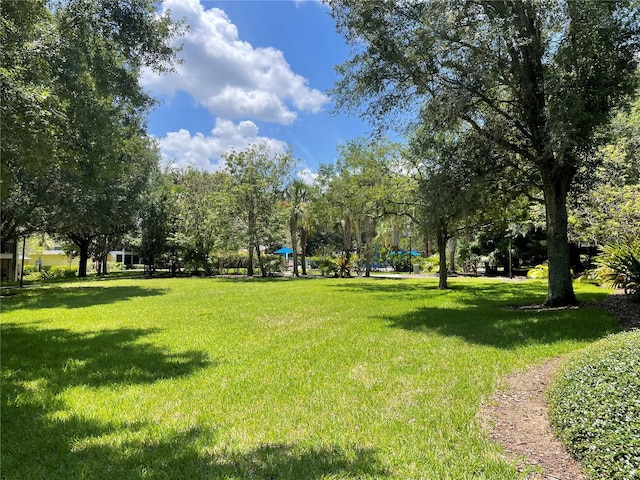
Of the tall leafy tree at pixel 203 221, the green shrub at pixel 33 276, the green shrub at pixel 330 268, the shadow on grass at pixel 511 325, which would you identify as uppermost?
the tall leafy tree at pixel 203 221

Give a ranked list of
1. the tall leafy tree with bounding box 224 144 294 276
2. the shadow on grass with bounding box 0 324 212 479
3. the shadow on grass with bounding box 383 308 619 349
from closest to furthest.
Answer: the shadow on grass with bounding box 0 324 212 479 < the shadow on grass with bounding box 383 308 619 349 < the tall leafy tree with bounding box 224 144 294 276

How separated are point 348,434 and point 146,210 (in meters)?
30.3

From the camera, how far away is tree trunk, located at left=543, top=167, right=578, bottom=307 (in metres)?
10.1

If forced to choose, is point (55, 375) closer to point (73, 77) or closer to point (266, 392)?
point (266, 392)

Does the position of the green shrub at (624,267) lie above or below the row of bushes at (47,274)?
above

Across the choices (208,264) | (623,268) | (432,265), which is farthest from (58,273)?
(623,268)

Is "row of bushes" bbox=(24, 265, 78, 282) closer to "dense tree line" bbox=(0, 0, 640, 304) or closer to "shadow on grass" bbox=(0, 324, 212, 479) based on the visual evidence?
"dense tree line" bbox=(0, 0, 640, 304)

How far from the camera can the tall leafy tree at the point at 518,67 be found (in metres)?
8.43

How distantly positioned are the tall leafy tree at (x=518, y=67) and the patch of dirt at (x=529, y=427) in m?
5.08

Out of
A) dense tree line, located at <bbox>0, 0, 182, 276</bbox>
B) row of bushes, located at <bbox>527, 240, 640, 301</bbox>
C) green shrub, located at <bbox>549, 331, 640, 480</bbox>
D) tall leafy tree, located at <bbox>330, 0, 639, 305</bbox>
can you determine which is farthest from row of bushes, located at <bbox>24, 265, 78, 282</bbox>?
green shrub, located at <bbox>549, 331, 640, 480</bbox>

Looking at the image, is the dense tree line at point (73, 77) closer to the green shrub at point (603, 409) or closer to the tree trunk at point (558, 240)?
the green shrub at point (603, 409)

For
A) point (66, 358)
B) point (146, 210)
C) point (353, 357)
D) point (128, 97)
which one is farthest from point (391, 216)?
point (146, 210)

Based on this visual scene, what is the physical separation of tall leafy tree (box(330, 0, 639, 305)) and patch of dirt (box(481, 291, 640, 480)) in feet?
16.7

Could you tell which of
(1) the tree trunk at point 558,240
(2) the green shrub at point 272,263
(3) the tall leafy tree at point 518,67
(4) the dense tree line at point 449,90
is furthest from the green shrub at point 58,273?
(1) the tree trunk at point 558,240
